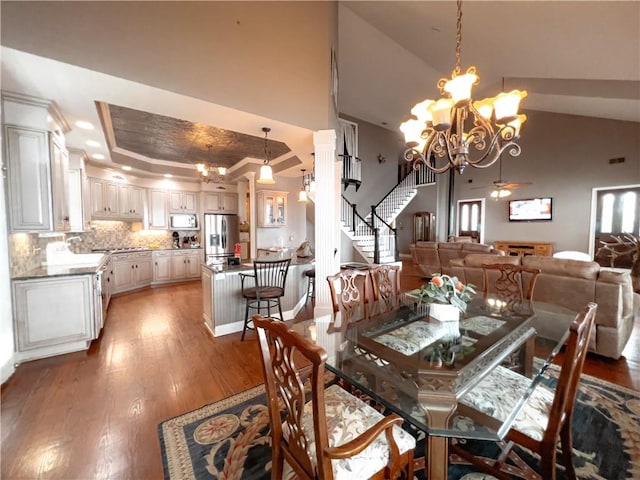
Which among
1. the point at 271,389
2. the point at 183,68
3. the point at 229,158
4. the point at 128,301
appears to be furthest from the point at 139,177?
the point at 271,389

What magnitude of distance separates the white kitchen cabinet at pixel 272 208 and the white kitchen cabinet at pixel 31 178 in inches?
132

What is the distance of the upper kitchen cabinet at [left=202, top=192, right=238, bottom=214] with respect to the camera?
6.91 meters

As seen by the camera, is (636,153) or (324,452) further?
(636,153)

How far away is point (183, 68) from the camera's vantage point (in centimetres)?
233

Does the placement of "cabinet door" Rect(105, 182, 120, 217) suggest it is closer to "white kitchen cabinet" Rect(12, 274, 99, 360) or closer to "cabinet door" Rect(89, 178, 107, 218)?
"cabinet door" Rect(89, 178, 107, 218)

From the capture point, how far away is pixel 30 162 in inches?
101

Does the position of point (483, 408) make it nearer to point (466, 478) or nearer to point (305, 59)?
point (466, 478)

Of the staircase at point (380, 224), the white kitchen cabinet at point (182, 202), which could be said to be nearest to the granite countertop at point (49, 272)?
the white kitchen cabinet at point (182, 202)

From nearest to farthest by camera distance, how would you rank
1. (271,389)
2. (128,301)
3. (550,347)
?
(271,389)
(550,347)
(128,301)

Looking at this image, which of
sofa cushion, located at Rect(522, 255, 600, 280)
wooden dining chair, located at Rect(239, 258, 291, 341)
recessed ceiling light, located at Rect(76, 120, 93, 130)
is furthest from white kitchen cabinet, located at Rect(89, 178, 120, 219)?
sofa cushion, located at Rect(522, 255, 600, 280)

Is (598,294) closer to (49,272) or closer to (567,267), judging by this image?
(567,267)

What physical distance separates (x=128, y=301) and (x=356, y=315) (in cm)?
484

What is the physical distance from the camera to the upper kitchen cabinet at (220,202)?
691 centimetres

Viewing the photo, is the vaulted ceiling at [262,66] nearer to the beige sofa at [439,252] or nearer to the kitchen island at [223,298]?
the kitchen island at [223,298]
